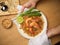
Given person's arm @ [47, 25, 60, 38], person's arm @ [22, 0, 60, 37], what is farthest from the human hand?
person's arm @ [47, 25, 60, 38]

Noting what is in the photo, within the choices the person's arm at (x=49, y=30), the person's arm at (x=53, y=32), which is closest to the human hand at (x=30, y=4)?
the person's arm at (x=49, y=30)

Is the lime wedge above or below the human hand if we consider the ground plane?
below

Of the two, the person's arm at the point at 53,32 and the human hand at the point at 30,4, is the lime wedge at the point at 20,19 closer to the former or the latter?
the human hand at the point at 30,4

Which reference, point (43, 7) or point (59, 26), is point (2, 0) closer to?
point (43, 7)

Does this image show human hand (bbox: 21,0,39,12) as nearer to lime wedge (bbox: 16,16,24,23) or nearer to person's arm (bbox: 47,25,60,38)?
lime wedge (bbox: 16,16,24,23)

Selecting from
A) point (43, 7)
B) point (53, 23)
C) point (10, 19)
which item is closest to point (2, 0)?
point (10, 19)

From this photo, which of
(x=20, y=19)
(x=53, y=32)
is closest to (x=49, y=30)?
(x=53, y=32)

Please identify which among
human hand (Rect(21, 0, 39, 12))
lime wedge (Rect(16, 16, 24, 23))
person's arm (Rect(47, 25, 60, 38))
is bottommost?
person's arm (Rect(47, 25, 60, 38))

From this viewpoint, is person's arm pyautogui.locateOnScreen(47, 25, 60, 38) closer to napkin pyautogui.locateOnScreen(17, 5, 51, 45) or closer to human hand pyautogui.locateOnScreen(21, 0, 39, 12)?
napkin pyautogui.locateOnScreen(17, 5, 51, 45)
